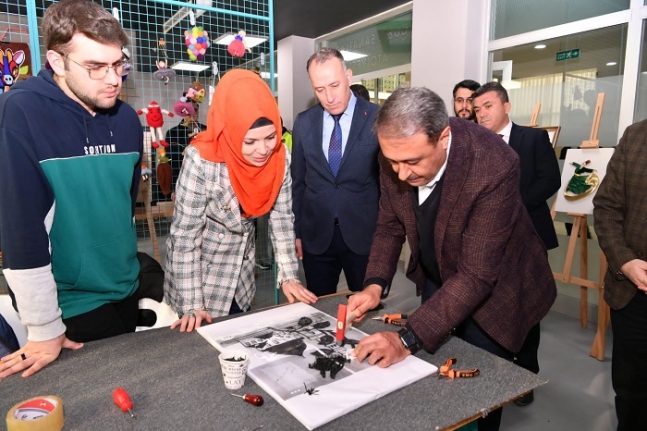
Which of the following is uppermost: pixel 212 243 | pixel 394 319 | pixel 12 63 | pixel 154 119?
pixel 12 63

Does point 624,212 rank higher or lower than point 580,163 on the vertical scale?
lower

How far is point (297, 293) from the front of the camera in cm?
149

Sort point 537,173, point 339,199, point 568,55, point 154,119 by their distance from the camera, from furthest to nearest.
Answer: point 568,55 < point 154,119 < point 537,173 < point 339,199

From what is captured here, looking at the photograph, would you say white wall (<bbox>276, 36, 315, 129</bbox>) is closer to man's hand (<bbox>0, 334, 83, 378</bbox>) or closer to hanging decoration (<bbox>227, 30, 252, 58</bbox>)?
hanging decoration (<bbox>227, 30, 252, 58</bbox>)

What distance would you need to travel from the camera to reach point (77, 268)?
3.92ft

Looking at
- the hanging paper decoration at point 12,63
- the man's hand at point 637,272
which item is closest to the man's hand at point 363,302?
the man's hand at point 637,272

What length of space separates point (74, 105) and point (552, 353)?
2837 millimetres

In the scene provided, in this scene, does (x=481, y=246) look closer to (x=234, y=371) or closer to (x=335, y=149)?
(x=234, y=371)

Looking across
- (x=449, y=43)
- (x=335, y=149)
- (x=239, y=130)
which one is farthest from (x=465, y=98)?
(x=239, y=130)

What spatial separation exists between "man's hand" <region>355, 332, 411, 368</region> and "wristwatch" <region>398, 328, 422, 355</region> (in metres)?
0.02

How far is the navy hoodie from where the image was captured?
101 cm

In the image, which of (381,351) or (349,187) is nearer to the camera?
(381,351)

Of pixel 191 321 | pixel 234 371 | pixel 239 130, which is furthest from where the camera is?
pixel 239 130

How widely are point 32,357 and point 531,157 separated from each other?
8.20ft
